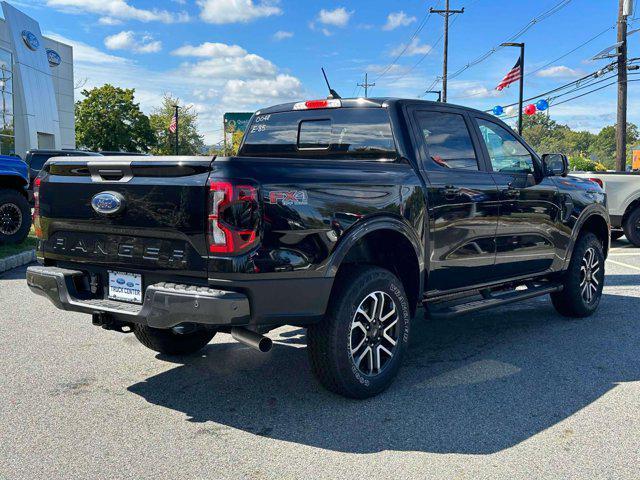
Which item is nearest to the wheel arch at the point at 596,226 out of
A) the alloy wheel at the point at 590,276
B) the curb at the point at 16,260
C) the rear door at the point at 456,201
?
the alloy wheel at the point at 590,276

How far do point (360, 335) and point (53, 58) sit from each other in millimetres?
47133

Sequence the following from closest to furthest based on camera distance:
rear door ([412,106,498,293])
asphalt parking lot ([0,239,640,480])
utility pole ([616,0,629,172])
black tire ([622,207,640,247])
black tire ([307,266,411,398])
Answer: asphalt parking lot ([0,239,640,480]) → black tire ([307,266,411,398]) → rear door ([412,106,498,293]) → black tire ([622,207,640,247]) → utility pole ([616,0,629,172])

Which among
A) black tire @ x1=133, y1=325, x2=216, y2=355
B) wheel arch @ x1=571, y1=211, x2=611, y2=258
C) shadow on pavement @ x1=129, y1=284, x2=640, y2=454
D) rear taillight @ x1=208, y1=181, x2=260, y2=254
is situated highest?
rear taillight @ x1=208, y1=181, x2=260, y2=254

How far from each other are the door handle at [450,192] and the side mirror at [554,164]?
1.43 m

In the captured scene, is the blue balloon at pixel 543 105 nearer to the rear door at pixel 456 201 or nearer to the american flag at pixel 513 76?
the american flag at pixel 513 76

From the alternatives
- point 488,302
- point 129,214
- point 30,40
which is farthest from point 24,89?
point 488,302

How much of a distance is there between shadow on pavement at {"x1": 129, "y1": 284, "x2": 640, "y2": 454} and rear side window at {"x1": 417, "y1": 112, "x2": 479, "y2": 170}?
153cm

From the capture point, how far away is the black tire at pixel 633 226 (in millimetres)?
12008

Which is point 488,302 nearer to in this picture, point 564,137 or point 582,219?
point 582,219

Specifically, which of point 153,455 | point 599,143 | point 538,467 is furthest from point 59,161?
point 599,143

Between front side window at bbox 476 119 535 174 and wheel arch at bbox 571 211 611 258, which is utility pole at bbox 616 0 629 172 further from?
front side window at bbox 476 119 535 174

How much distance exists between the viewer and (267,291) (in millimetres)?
3355

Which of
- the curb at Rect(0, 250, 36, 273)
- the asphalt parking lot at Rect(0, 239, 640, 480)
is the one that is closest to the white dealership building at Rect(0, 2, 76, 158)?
the curb at Rect(0, 250, 36, 273)

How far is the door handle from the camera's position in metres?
4.52
